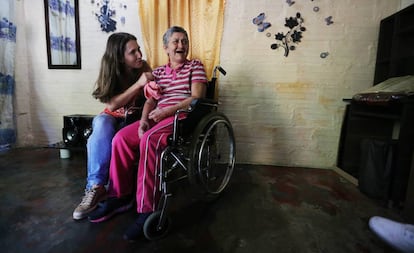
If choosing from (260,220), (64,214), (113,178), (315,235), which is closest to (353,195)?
(315,235)

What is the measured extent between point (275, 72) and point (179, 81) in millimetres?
1164

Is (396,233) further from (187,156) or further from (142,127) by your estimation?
(142,127)

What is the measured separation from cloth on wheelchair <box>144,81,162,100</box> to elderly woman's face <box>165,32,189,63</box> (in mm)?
223

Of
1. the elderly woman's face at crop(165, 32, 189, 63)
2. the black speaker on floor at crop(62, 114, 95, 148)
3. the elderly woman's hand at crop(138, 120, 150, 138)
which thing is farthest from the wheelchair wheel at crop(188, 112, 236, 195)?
the black speaker on floor at crop(62, 114, 95, 148)

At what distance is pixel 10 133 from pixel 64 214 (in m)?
1.81

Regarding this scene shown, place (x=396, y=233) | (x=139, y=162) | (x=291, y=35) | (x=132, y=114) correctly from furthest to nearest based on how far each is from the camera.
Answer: (x=291, y=35), (x=132, y=114), (x=139, y=162), (x=396, y=233)

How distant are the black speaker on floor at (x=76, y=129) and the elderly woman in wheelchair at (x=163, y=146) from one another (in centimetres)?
108

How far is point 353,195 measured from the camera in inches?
63.9

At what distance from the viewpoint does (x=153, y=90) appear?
1371 mm

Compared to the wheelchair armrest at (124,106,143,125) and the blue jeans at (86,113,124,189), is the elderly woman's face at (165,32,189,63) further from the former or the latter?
the blue jeans at (86,113,124,189)

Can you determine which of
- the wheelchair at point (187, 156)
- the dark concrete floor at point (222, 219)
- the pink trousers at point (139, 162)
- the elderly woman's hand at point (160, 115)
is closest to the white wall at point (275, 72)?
the dark concrete floor at point (222, 219)

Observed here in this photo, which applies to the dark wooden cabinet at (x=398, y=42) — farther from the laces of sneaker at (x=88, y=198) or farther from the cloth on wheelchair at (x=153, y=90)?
the laces of sneaker at (x=88, y=198)

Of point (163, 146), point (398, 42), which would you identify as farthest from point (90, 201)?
point (398, 42)

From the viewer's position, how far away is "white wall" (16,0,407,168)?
2.04 meters
